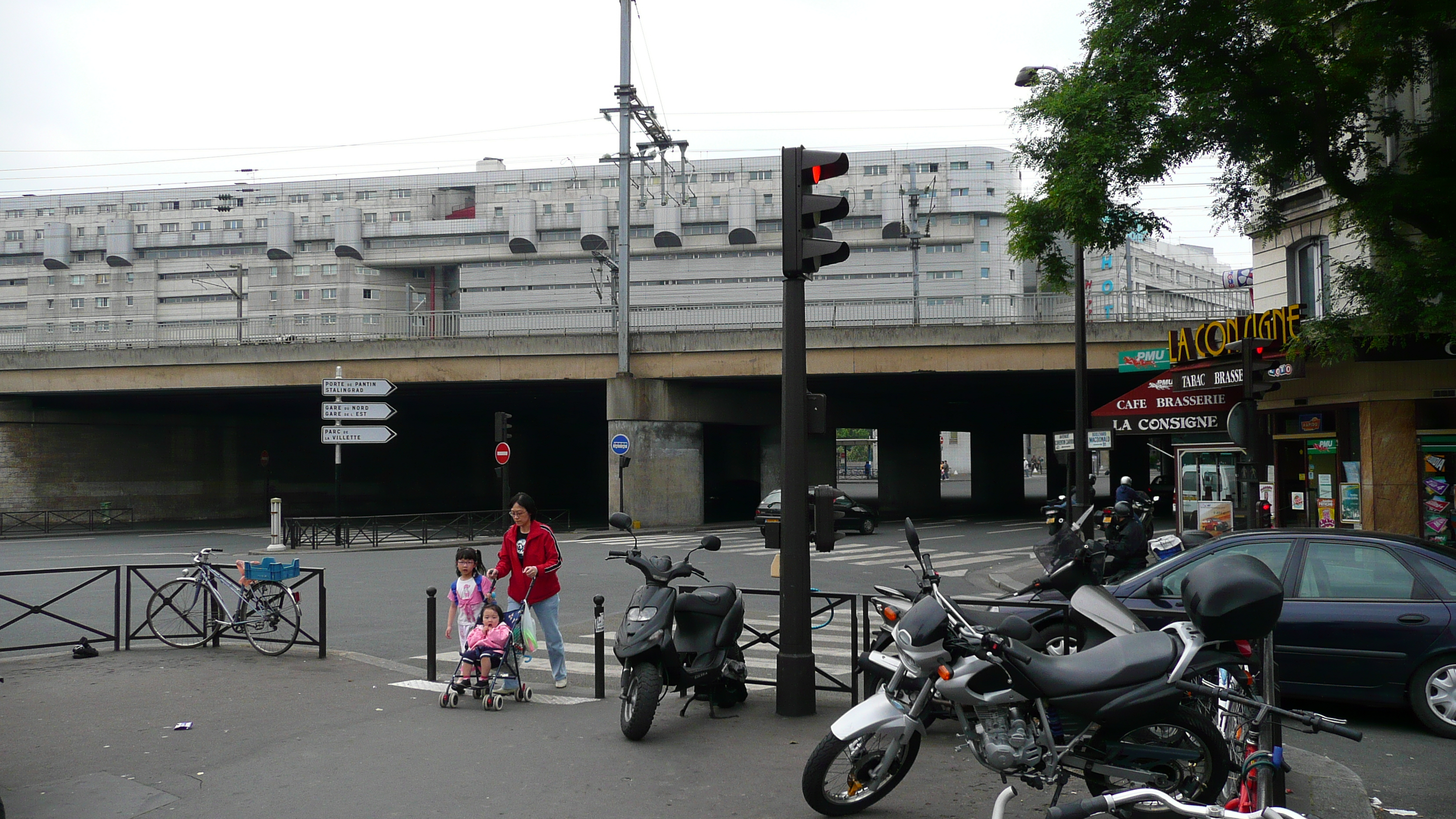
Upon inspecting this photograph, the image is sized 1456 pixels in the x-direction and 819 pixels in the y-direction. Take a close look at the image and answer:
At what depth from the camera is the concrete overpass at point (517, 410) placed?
1222 inches

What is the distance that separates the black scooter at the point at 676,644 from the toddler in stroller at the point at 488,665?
4.15ft

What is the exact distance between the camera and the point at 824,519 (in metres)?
7.50

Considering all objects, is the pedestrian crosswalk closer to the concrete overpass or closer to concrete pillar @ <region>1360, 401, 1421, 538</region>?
the concrete overpass

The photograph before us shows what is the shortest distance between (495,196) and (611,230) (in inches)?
501

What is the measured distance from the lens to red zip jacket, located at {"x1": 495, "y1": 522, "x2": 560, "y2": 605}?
860 cm

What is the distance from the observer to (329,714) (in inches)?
304

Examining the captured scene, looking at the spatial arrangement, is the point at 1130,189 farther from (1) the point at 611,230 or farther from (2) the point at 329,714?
(1) the point at 611,230

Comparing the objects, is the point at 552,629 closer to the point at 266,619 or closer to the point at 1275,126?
the point at 266,619

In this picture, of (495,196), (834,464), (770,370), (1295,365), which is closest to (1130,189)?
(1295,365)

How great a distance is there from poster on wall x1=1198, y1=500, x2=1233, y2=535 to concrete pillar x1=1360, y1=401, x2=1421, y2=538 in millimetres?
2730

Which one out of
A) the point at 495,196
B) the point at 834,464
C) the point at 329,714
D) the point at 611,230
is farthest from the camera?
the point at 495,196

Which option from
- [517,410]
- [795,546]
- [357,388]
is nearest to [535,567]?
[795,546]

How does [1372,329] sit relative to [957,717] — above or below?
above

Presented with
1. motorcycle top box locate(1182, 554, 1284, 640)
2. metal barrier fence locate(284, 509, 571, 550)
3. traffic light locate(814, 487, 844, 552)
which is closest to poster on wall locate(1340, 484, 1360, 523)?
traffic light locate(814, 487, 844, 552)
